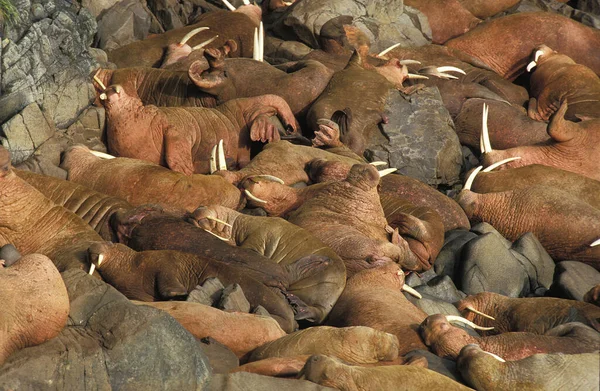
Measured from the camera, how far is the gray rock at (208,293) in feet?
26.6

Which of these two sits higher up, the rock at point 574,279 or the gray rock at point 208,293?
the gray rock at point 208,293

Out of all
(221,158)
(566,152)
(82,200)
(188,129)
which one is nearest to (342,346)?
(82,200)

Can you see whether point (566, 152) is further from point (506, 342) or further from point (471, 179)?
point (506, 342)

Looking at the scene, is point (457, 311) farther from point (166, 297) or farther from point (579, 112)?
point (579, 112)

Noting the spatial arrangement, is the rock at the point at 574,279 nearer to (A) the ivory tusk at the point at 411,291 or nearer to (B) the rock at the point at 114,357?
(A) the ivory tusk at the point at 411,291

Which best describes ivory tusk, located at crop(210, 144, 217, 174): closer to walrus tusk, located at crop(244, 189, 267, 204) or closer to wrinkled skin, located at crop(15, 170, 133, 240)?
walrus tusk, located at crop(244, 189, 267, 204)

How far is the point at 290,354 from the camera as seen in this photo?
728 cm

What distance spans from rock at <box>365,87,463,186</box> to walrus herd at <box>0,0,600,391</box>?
108mm

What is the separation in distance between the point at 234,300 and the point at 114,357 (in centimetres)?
190

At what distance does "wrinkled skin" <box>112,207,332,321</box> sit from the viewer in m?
8.85

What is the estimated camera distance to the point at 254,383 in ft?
20.7

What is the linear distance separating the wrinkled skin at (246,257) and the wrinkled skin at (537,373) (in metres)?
1.83

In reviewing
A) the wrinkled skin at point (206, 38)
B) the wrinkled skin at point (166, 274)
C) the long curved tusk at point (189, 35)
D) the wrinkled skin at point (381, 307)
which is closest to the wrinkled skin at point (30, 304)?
the wrinkled skin at point (166, 274)

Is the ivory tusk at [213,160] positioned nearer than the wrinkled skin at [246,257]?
No
